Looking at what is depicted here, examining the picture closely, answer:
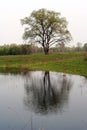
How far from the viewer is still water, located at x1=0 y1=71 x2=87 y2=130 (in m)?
13.6

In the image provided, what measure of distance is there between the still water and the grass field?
502 inches

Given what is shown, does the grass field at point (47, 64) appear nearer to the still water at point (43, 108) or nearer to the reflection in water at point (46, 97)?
the reflection in water at point (46, 97)

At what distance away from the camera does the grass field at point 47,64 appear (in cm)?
4033

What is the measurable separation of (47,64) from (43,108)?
31.8 meters

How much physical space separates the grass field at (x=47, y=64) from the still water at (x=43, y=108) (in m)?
12.8

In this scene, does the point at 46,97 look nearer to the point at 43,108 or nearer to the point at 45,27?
the point at 43,108

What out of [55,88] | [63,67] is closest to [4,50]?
[63,67]

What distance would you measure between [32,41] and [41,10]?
7644 mm

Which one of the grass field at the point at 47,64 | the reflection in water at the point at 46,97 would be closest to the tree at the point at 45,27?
the grass field at the point at 47,64

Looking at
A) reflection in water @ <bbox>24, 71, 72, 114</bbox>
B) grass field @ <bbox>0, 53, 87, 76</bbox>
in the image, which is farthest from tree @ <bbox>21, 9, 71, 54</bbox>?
reflection in water @ <bbox>24, 71, 72, 114</bbox>

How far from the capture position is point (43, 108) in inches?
669

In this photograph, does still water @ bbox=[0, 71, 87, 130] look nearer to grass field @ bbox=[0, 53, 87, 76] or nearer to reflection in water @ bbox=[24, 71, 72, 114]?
reflection in water @ bbox=[24, 71, 72, 114]

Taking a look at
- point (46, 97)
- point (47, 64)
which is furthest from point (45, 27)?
point (46, 97)

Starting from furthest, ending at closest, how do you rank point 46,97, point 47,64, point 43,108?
point 47,64
point 46,97
point 43,108
